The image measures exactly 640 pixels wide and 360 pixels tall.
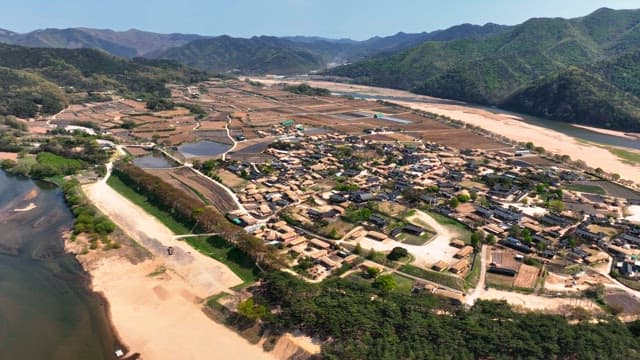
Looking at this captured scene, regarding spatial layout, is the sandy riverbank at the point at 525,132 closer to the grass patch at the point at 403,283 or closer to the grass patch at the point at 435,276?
the grass patch at the point at 435,276

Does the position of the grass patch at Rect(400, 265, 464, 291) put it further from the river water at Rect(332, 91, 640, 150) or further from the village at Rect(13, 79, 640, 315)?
the river water at Rect(332, 91, 640, 150)

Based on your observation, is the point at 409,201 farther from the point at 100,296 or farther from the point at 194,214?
the point at 100,296

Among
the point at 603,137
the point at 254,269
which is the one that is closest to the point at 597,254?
the point at 254,269

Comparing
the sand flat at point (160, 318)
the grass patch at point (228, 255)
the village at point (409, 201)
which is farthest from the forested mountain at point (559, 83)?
the sand flat at point (160, 318)

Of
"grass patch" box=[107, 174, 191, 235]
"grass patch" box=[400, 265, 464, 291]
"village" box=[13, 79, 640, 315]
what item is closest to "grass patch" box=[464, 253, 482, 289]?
"village" box=[13, 79, 640, 315]

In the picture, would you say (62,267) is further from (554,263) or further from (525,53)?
(525,53)

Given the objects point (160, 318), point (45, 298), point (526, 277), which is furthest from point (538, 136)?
point (45, 298)
